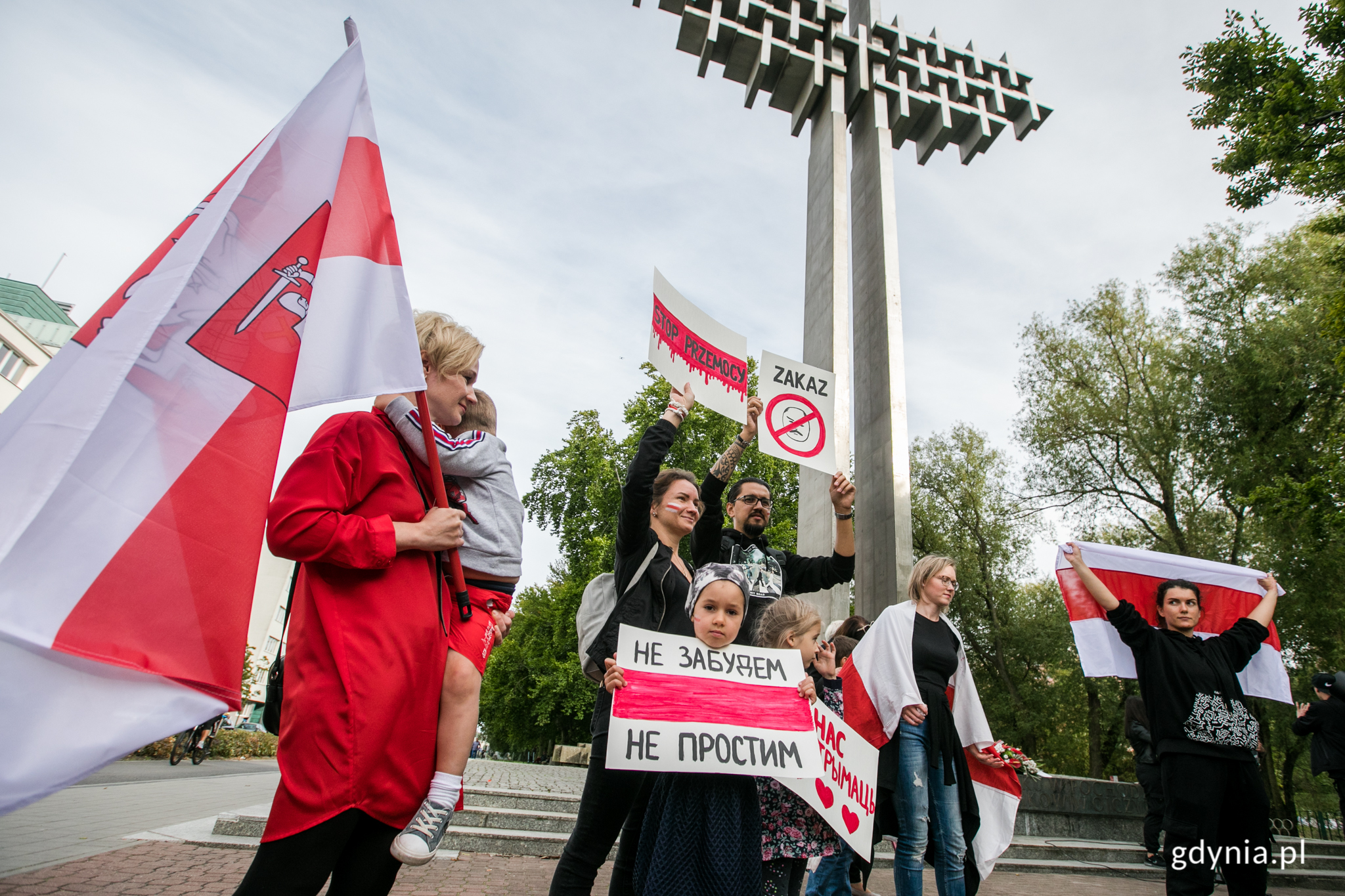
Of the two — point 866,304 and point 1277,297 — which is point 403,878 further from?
point 1277,297

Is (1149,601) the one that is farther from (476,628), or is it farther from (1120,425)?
(1120,425)

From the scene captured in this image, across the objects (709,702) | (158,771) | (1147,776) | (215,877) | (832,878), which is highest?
(709,702)

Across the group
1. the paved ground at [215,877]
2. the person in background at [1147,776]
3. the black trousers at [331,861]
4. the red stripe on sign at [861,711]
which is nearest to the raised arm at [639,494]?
the black trousers at [331,861]

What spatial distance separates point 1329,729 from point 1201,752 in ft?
12.3

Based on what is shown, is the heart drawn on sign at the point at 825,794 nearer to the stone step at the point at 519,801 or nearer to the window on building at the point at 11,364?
the stone step at the point at 519,801

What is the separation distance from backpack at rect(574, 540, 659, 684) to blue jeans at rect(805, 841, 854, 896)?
1643 millimetres

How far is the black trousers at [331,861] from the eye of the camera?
1499 millimetres

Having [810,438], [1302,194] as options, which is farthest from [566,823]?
[1302,194]

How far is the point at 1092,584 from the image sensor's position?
4312 mm

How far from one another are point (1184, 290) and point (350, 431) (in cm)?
2143

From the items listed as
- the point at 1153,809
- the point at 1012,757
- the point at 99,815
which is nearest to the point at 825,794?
the point at 1012,757

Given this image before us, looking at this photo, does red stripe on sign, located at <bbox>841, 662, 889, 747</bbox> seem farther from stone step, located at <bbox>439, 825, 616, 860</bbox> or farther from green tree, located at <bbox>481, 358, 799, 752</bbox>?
green tree, located at <bbox>481, 358, 799, 752</bbox>

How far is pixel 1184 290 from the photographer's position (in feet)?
59.3

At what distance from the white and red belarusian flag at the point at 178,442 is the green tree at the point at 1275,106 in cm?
1280
